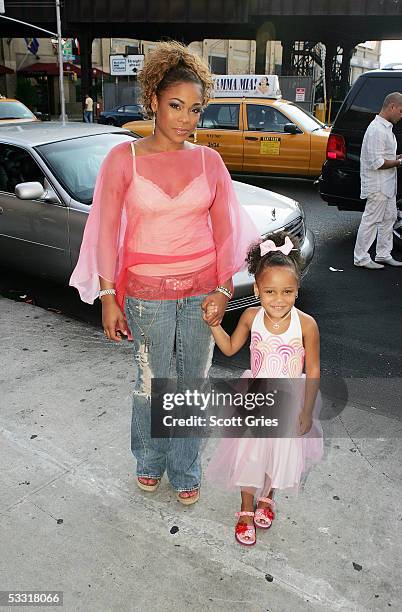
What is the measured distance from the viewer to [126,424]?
10.9 ft

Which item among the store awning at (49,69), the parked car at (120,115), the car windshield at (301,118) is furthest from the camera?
Result: the store awning at (49,69)

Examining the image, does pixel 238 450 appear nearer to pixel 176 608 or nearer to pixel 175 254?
pixel 176 608

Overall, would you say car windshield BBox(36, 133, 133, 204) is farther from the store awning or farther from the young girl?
the store awning

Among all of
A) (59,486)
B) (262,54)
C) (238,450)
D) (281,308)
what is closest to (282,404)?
(238,450)

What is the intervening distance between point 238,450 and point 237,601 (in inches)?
22.5

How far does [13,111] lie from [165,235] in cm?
1056

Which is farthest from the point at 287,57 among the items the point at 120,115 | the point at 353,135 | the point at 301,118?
the point at 353,135

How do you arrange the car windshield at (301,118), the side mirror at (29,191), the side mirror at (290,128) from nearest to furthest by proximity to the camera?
the side mirror at (29,191), the side mirror at (290,128), the car windshield at (301,118)

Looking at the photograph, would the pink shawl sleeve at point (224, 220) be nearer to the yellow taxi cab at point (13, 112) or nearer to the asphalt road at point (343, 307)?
the asphalt road at point (343, 307)

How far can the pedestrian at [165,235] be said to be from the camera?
7.24ft

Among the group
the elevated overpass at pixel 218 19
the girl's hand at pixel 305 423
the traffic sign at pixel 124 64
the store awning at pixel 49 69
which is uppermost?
the elevated overpass at pixel 218 19

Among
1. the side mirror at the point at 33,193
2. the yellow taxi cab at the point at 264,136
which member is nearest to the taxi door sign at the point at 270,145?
the yellow taxi cab at the point at 264,136

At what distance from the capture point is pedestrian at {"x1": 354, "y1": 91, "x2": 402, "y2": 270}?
5.81m

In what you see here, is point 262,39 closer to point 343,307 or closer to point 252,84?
point 252,84
